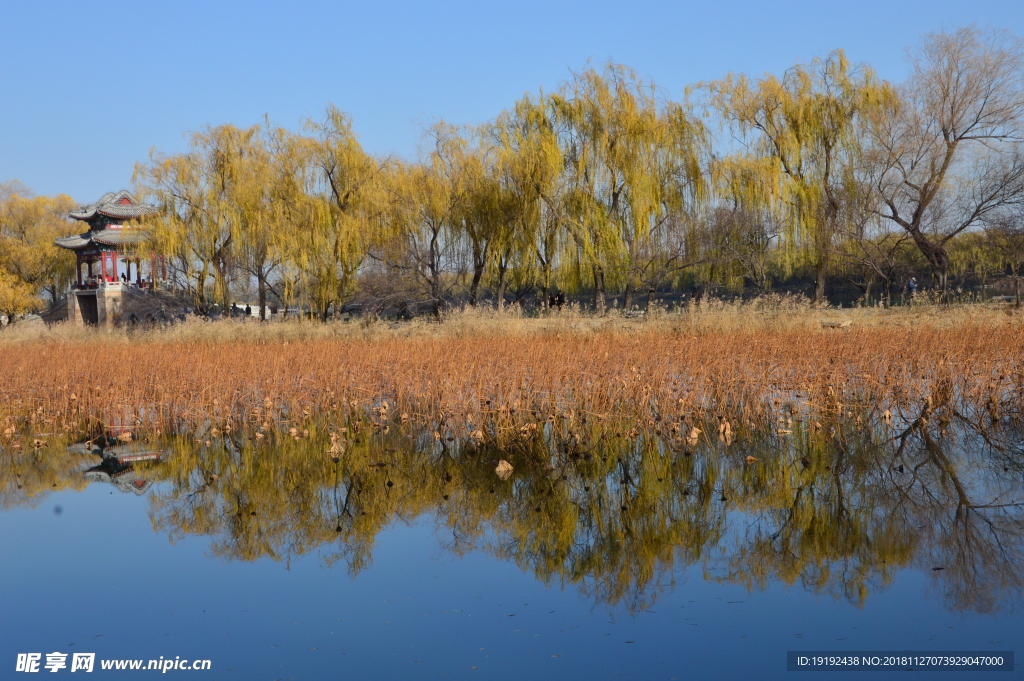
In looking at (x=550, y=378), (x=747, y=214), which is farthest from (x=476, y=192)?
(x=550, y=378)

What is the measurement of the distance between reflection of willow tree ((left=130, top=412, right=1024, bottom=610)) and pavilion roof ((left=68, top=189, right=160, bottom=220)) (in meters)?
32.2

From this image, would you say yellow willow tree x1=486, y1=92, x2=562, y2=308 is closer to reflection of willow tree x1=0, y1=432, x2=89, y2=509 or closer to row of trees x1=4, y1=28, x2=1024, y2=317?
row of trees x1=4, y1=28, x2=1024, y2=317

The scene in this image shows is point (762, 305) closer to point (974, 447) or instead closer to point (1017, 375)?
point (1017, 375)

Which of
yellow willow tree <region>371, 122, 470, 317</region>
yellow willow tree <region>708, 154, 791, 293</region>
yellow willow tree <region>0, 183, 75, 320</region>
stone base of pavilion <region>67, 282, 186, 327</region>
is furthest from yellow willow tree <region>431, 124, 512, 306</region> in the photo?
yellow willow tree <region>0, 183, 75, 320</region>

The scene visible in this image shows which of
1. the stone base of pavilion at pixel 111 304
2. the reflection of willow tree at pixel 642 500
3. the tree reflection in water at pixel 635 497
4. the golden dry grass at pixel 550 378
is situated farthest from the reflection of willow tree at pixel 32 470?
the stone base of pavilion at pixel 111 304

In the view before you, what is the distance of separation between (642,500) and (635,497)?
10cm

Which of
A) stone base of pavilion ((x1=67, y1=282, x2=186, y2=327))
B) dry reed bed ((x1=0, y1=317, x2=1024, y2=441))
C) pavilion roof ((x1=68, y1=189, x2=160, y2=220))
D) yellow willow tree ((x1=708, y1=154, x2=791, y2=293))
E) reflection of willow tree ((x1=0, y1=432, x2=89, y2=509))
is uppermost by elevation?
pavilion roof ((x1=68, y1=189, x2=160, y2=220))

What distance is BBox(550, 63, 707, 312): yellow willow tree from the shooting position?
23.1 m

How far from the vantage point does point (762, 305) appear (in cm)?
1831

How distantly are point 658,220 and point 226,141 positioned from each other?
13.6 m

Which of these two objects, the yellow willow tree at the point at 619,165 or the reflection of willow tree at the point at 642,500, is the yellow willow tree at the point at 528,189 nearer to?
the yellow willow tree at the point at 619,165

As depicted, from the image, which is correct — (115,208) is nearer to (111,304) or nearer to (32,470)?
(111,304)

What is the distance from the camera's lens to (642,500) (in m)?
6.56

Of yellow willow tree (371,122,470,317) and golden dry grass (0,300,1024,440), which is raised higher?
yellow willow tree (371,122,470,317)
